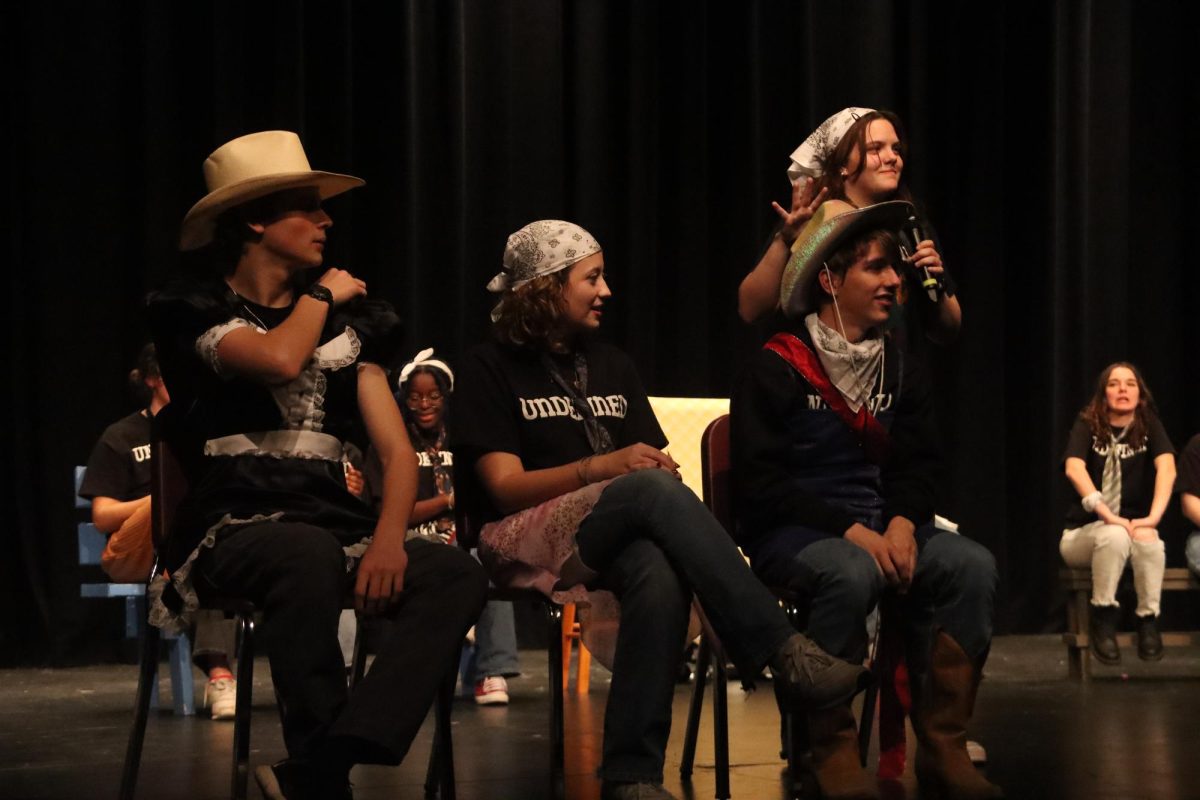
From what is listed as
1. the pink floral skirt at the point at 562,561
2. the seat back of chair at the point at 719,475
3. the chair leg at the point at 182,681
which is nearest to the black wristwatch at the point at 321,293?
the pink floral skirt at the point at 562,561

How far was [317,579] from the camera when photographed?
243 centimetres

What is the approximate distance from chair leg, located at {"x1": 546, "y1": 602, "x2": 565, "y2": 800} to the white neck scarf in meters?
0.65

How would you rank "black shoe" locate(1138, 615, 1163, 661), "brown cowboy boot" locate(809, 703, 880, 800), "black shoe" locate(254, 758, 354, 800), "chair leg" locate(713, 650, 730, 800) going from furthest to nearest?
"black shoe" locate(1138, 615, 1163, 661) → "chair leg" locate(713, 650, 730, 800) → "brown cowboy boot" locate(809, 703, 880, 800) → "black shoe" locate(254, 758, 354, 800)

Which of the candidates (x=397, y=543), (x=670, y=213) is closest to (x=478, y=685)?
(x=397, y=543)

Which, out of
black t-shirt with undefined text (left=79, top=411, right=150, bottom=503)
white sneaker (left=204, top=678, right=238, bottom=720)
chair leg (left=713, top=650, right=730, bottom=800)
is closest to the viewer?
chair leg (left=713, top=650, right=730, bottom=800)

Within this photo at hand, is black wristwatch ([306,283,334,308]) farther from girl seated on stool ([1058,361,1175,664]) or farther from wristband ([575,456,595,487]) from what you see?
girl seated on stool ([1058,361,1175,664])

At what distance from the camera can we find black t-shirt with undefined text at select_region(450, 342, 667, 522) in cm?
291

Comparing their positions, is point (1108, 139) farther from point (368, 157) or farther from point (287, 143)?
point (287, 143)

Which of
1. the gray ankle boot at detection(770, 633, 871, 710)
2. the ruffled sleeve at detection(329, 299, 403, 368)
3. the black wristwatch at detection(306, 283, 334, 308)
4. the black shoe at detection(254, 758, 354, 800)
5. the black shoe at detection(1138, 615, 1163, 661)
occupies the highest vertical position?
the black wristwatch at detection(306, 283, 334, 308)

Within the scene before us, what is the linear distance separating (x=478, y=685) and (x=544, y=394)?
1789 millimetres

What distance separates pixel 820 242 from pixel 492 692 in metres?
1.97

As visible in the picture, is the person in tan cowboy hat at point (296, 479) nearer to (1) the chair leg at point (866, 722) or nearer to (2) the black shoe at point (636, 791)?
(2) the black shoe at point (636, 791)

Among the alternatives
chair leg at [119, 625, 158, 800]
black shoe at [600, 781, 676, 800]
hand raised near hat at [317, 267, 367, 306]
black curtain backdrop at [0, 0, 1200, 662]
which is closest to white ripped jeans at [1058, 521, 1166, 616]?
black curtain backdrop at [0, 0, 1200, 662]

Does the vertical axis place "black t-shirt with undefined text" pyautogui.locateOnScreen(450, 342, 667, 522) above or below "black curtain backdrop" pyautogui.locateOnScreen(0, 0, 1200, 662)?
below
